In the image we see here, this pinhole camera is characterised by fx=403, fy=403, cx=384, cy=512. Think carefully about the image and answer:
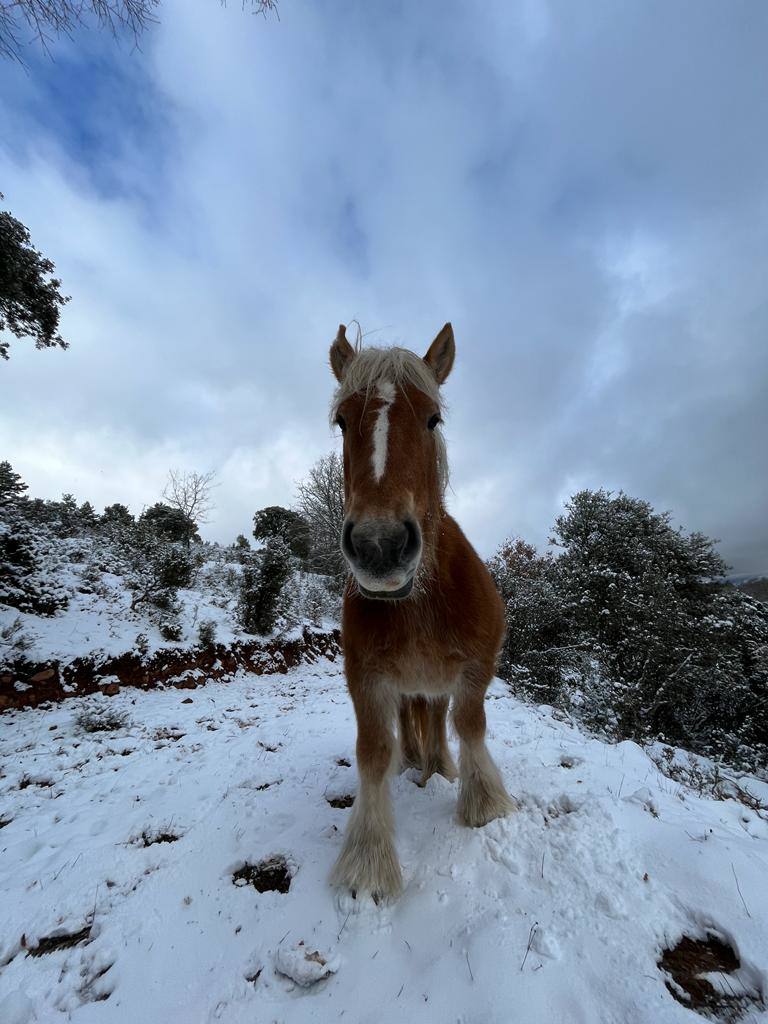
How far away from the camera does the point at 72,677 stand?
657cm

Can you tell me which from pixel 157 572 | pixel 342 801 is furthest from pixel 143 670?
pixel 342 801

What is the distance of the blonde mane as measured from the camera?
2469 millimetres

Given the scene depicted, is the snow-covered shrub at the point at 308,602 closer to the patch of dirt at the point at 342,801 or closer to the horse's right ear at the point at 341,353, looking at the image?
the patch of dirt at the point at 342,801

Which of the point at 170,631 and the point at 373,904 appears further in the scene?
the point at 170,631

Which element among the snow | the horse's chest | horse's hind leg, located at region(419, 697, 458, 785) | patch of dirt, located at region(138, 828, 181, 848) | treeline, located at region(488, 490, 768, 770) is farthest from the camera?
the snow

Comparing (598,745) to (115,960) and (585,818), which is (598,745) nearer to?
(585,818)

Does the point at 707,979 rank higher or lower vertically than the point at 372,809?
lower

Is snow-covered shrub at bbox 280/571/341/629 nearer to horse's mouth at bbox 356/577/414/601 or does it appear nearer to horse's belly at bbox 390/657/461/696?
horse's belly at bbox 390/657/461/696

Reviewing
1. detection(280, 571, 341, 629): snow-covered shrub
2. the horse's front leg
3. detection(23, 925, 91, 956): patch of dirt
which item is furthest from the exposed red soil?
the horse's front leg

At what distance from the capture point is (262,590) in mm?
10969

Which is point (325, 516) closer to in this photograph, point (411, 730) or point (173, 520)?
point (173, 520)

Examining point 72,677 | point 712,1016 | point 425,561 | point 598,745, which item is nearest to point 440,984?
point 712,1016

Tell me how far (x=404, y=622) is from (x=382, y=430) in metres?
1.16

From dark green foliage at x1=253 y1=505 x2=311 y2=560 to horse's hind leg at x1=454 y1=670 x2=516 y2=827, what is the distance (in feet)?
73.2
